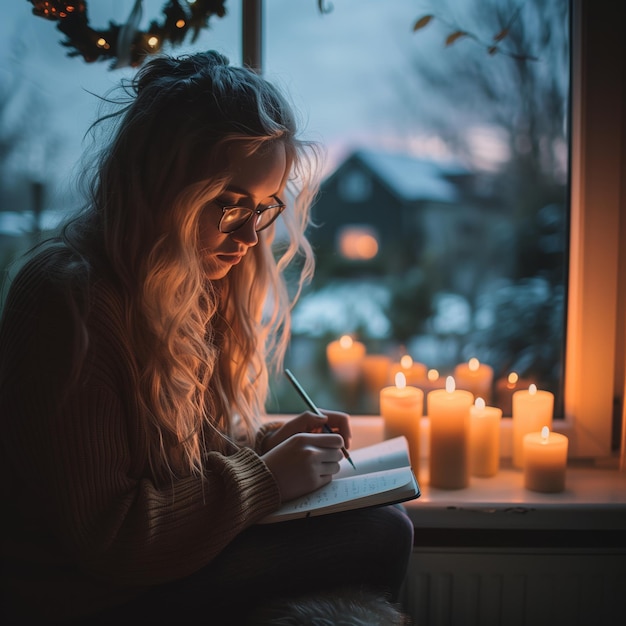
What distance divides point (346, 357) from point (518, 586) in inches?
22.5

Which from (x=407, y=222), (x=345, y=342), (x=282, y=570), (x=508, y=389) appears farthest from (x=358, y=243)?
(x=282, y=570)

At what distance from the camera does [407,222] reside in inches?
54.7

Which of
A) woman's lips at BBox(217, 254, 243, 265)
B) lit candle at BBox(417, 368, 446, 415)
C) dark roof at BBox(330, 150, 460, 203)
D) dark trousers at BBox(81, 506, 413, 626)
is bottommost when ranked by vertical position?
dark trousers at BBox(81, 506, 413, 626)

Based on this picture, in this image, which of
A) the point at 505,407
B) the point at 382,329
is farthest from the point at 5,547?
the point at 505,407

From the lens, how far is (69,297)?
0.80 metres

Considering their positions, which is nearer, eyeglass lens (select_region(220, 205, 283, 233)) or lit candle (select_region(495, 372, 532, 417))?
eyeglass lens (select_region(220, 205, 283, 233))

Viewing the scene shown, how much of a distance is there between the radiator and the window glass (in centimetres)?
34

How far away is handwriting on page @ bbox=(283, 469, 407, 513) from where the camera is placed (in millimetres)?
892

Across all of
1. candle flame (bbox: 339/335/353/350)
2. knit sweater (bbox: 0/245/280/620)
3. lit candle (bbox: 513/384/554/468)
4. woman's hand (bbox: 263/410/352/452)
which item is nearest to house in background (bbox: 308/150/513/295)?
candle flame (bbox: 339/335/353/350)

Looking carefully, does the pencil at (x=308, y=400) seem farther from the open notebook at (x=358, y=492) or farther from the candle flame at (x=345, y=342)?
the candle flame at (x=345, y=342)

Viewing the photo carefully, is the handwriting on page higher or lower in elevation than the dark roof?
lower

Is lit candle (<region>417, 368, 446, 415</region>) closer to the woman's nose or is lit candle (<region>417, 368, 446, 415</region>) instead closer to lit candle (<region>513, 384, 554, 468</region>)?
lit candle (<region>513, 384, 554, 468</region>)

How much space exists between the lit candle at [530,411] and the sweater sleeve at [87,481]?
24.4 inches

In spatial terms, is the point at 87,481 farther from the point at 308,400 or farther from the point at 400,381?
the point at 400,381
